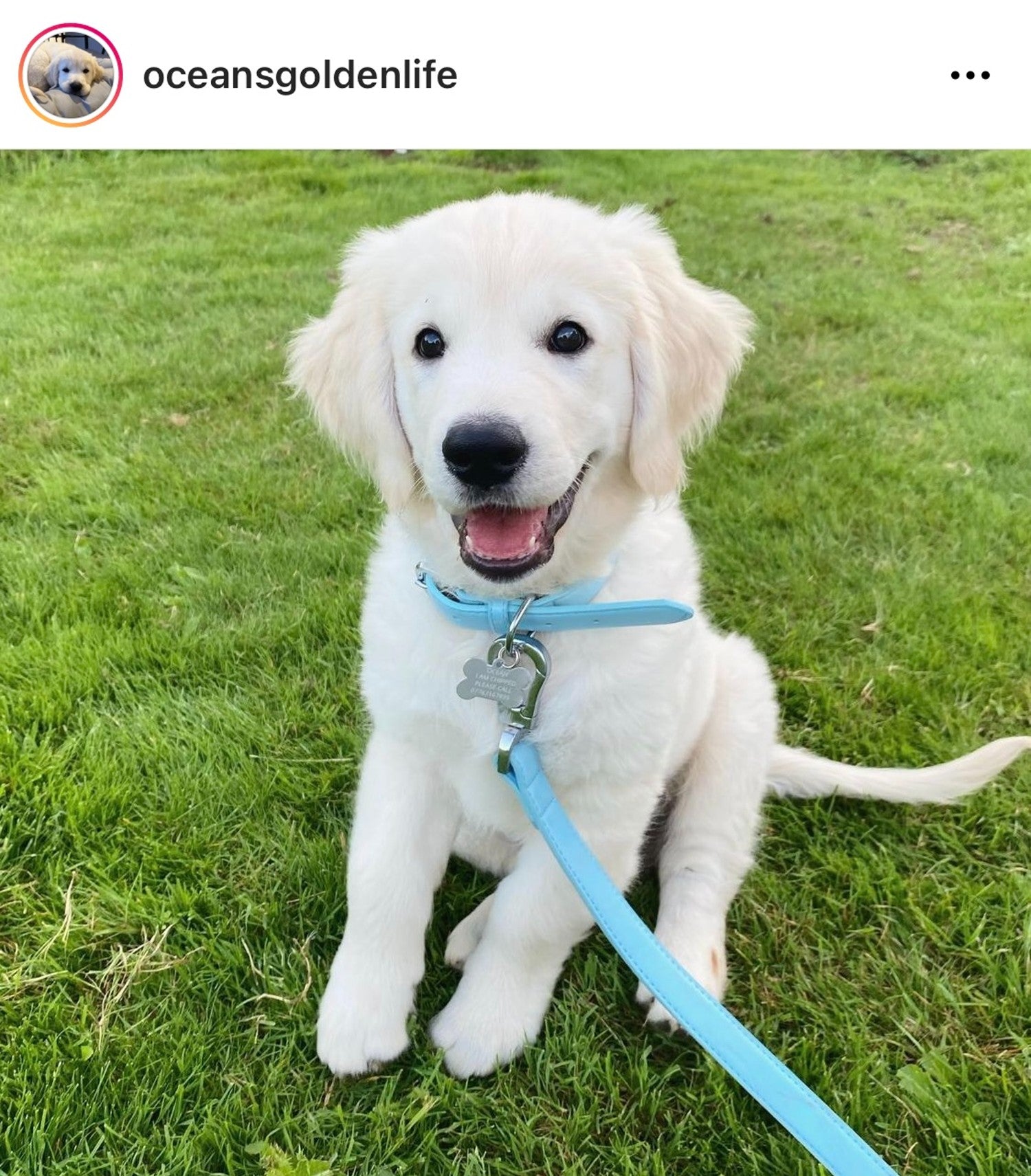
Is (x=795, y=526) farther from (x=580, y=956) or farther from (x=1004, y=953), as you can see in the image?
(x=580, y=956)

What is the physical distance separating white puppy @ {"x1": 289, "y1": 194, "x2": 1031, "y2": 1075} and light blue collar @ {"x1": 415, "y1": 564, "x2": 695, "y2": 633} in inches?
1.2

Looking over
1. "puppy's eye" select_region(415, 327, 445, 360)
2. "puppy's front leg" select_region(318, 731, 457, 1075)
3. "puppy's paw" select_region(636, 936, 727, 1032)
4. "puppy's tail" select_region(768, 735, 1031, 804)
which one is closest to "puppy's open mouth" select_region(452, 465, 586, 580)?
"puppy's eye" select_region(415, 327, 445, 360)

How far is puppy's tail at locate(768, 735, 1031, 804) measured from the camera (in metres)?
2.09

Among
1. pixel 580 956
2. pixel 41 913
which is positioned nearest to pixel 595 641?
pixel 580 956

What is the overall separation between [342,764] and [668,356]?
1.36 meters

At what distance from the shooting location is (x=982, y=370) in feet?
16.1

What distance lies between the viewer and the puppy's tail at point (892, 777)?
2.09 m
